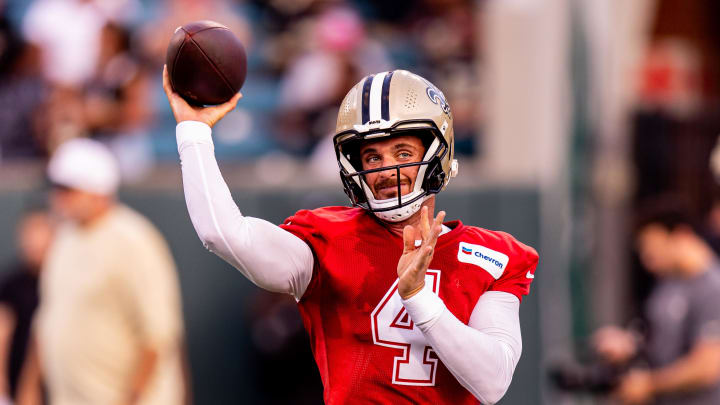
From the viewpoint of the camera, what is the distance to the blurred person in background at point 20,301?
6512 mm

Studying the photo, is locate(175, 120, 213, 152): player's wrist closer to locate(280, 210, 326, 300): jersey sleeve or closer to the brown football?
the brown football

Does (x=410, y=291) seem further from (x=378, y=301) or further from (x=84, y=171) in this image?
(x=84, y=171)

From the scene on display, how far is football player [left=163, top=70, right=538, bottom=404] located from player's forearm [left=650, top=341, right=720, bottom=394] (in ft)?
11.5

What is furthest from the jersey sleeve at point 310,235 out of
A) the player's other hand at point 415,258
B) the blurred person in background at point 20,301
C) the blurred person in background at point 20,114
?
the blurred person in background at point 20,114

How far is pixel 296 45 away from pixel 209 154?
6815mm

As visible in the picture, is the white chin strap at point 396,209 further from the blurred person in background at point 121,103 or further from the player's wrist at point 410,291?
the blurred person in background at point 121,103

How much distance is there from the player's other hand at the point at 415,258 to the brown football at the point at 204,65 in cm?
58

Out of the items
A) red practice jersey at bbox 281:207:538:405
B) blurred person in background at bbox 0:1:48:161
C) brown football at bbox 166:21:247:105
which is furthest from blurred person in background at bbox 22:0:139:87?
red practice jersey at bbox 281:207:538:405

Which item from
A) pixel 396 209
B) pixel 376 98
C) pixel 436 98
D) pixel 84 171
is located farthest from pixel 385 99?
pixel 84 171

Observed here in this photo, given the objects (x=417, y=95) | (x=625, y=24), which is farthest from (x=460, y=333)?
(x=625, y=24)

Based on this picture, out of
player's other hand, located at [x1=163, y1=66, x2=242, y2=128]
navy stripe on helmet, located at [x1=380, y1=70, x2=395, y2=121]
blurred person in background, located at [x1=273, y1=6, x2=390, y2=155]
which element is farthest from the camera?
blurred person in background, located at [x1=273, y1=6, x2=390, y2=155]

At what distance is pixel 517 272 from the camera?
9.27ft

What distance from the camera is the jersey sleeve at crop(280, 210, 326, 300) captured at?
274cm

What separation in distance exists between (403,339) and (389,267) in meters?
0.19
